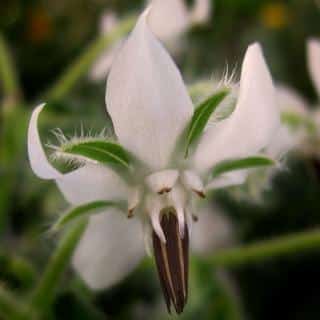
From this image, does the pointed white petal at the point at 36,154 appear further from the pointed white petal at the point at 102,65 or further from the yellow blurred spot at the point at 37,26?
the yellow blurred spot at the point at 37,26

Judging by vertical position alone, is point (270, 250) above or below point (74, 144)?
below

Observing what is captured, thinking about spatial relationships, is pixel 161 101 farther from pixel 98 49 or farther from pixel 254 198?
pixel 98 49

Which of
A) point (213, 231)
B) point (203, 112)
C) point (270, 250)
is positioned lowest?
point (213, 231)

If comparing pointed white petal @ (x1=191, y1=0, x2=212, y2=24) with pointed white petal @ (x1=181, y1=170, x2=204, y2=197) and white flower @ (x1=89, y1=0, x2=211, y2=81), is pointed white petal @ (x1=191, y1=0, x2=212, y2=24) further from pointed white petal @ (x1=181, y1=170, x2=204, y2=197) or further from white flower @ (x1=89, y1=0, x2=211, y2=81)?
pointed white petal @ (x1=181, y1=170, x2=204, y2=197)

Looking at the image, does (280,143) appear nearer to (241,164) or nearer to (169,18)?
(241,164)

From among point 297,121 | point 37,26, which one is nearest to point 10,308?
point 297,121

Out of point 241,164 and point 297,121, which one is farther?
point 297,121

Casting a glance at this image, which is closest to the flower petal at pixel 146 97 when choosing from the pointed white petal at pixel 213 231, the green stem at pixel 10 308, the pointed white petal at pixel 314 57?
the green stem at pixel 10 308
